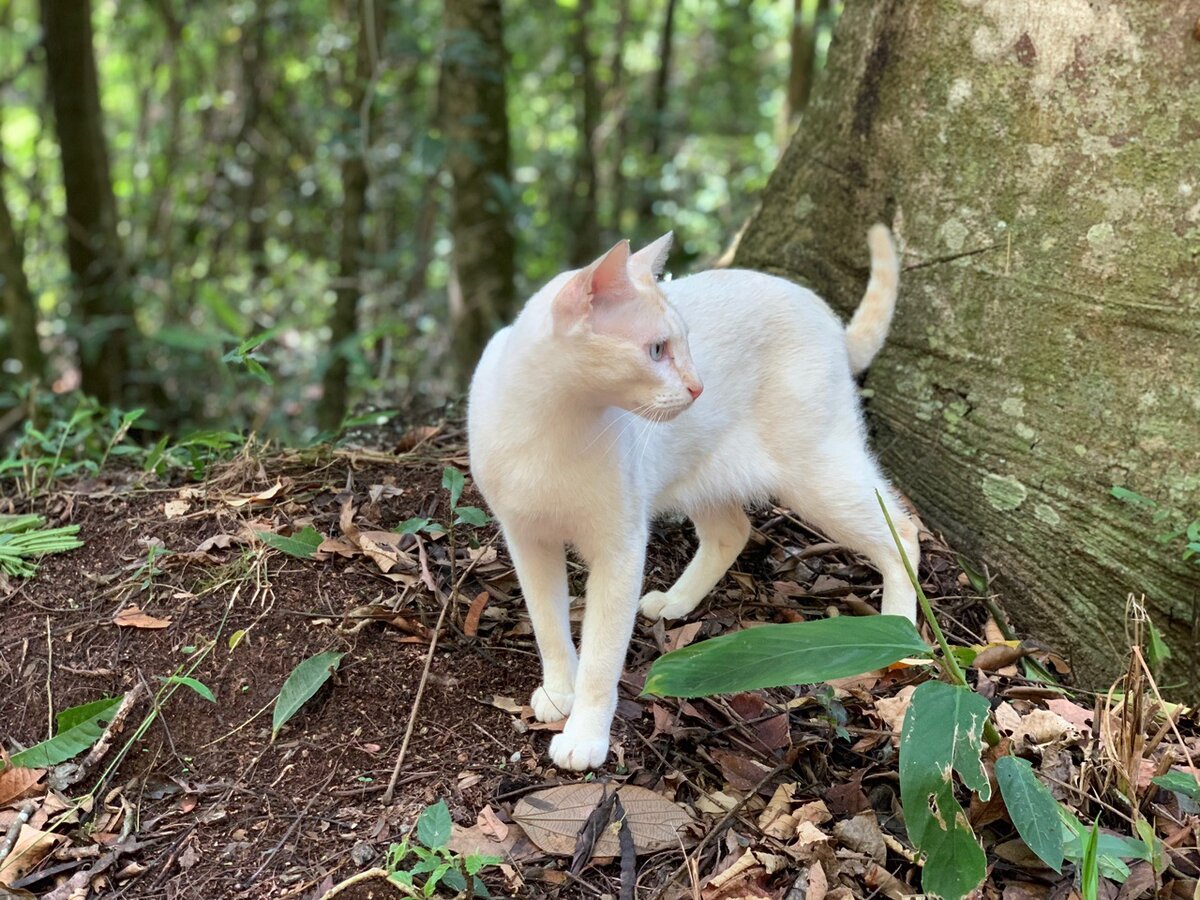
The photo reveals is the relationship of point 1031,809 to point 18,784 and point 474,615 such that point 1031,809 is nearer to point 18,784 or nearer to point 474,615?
point 474,615

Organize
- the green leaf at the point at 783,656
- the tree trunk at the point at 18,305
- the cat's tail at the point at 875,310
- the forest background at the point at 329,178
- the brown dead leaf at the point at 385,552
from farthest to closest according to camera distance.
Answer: the forest background at the point at 329,178
the tree trunk at the point at 18,305
the cat's tail at the point at 875,310
the brown dead leaf at the point at 385,552
the green leaf at the point at 783,656

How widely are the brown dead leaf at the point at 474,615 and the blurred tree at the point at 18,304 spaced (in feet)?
13.5

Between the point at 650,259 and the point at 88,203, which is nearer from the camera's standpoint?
the point at 650,259

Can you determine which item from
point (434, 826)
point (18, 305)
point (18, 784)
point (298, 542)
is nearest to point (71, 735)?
point (18, 784)

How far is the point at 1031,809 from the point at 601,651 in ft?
3.04

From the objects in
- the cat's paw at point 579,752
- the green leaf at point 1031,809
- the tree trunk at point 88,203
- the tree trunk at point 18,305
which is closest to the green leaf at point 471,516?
the cat's paw at point 579,752

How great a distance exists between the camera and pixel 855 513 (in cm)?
288

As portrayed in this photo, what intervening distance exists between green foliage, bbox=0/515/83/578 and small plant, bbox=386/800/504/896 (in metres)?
1.45

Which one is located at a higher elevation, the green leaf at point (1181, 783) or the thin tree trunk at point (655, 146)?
the thin tree trunk at point (655, 146)

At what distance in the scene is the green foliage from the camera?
8.83ft

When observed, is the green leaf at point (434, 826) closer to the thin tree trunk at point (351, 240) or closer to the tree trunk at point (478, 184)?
the thin tree trunk at point (351, 240)

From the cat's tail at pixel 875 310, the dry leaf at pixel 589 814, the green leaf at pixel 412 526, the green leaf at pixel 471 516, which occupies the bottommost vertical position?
the dry leaf at pixel 589 814

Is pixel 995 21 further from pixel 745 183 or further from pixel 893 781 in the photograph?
pixel 745 183

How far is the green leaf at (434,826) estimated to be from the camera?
184cm
